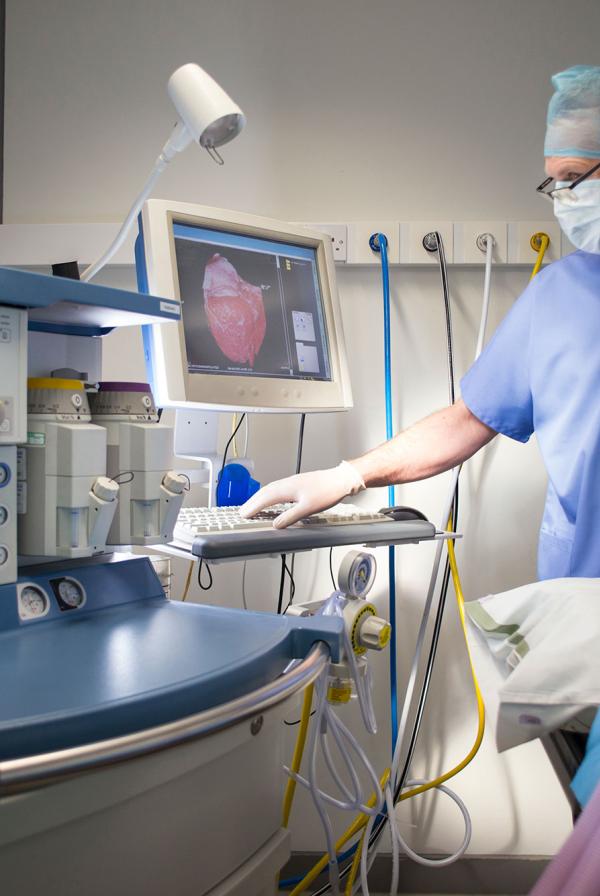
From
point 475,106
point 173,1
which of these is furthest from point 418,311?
point 173,1

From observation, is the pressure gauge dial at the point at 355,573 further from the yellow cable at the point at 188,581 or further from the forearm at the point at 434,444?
the yellow cable at the point at 188,581

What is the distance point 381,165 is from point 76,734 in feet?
5.49

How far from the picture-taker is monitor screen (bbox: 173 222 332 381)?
57.3 inches

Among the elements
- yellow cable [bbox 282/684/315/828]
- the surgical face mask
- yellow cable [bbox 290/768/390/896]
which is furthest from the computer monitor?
yellow cable [bbox 290/768/390/896]

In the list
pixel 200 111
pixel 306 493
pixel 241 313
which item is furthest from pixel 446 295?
pixel 200 111

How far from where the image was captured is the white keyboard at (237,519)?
1.18m

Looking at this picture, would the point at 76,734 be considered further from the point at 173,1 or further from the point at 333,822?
the point at 173,1

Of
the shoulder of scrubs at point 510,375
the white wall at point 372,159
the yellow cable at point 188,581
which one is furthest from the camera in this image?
the white wall at point 372,159

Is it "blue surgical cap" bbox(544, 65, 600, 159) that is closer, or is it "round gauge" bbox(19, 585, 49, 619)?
"round gauge" bbox(19, 585, 49, 619)

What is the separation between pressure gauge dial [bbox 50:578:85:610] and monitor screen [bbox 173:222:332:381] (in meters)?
0.53

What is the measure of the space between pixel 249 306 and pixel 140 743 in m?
1.02

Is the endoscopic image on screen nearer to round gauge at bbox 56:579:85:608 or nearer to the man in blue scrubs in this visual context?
the man in blue scrubs

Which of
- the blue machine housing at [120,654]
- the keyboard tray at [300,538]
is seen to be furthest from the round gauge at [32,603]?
the keyboard tray at [300,538]

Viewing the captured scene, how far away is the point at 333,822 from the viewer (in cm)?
196
